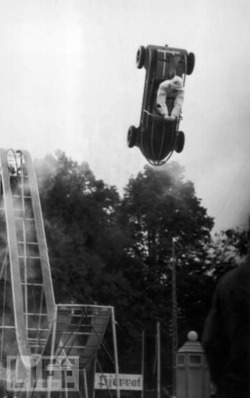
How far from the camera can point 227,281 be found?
2.01 metres

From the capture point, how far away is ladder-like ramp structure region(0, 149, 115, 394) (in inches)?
546

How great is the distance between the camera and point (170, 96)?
15.1 meters

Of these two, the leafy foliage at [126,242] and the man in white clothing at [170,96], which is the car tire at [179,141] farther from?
the leafy foliage at [126,242]

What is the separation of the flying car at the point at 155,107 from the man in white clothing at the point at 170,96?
0.07m

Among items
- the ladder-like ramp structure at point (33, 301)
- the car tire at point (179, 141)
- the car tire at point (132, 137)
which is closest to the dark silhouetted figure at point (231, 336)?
the ladder-like ramp structure at point (33, 301)

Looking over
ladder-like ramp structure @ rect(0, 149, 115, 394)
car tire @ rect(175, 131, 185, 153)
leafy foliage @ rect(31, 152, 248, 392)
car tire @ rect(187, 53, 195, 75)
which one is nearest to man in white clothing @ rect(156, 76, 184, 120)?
car tire @ rect(175, 131, 185, 153)

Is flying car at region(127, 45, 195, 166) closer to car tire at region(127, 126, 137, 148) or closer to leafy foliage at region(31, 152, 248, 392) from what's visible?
car tire at region(127, 126, 137, 148)

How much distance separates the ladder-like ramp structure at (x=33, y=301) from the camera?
1388cm

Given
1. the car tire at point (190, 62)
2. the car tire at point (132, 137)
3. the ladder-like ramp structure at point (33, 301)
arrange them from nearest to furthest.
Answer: the ladder-like ramp structure at point (33, 301)
the car tire at point (132, 137)
the car tire at point (190, 62)

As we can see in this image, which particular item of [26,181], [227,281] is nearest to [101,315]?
[26,181]

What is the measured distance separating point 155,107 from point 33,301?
7163mm

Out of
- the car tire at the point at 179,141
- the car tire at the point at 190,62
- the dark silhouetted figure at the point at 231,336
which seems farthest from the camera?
the car tire at the point at 190,62

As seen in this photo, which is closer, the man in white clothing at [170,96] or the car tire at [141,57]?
the man in white clothing at [170,96]

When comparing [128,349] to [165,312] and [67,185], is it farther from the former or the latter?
[67,185]
